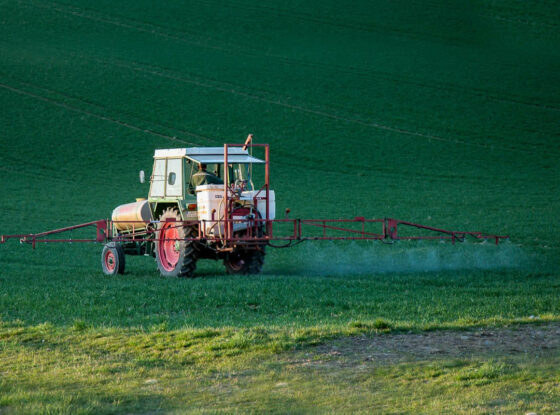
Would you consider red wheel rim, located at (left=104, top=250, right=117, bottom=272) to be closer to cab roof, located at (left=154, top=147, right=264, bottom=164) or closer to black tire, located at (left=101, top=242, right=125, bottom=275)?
black tire, located at (left=101, top=242, right=125, bottom=275)

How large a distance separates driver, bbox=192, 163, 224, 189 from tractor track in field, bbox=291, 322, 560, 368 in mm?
10129

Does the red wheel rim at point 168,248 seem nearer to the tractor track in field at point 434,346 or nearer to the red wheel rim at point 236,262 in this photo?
the red wheel rim at point 236,262

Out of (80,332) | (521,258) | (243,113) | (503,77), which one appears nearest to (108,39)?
(243,113)

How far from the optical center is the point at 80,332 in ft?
44.1

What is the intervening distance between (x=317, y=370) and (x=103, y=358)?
2960 mm

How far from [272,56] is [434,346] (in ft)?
187

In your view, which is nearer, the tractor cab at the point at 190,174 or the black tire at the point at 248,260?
the tractor cab at the point at 190,174

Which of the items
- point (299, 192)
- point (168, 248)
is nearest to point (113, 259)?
point (168, 248)

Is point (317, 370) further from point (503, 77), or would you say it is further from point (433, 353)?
point (503, 77)

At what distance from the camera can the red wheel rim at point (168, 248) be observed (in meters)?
22.0

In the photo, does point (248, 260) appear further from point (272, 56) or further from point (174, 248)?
point (272, 56)

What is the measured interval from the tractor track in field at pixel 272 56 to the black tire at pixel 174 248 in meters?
42.7

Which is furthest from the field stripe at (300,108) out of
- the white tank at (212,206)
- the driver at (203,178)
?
the white tank at (212,206)

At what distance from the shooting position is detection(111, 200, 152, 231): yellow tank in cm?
2308
